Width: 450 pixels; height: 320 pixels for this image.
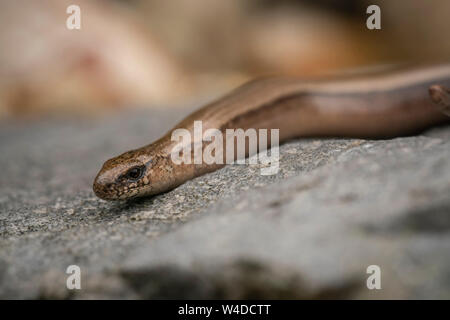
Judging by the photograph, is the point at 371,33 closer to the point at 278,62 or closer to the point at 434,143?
the point at 278,62

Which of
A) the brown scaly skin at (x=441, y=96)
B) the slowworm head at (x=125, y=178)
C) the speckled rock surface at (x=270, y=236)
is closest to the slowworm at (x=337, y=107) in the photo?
the brown scaly skin at (x=441, y=96)

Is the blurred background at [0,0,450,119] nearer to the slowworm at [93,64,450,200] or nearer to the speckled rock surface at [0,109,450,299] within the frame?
the slowworm at [93,64,450,200]

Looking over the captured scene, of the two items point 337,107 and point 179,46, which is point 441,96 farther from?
point 179,46

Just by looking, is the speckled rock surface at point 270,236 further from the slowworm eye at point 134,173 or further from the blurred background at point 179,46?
the blurred background at point 179,46

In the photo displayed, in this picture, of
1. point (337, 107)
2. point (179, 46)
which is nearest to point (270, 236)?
point (337, 107)

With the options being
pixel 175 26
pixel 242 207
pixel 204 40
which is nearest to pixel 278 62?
pixel 204 40

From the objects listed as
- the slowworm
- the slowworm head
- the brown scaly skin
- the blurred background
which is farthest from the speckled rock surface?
the blurred background
